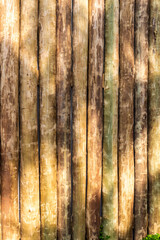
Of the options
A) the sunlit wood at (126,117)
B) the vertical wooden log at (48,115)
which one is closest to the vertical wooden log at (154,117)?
the sunlit wood at (126,117)

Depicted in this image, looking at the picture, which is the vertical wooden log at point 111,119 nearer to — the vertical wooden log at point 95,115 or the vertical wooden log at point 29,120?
the vertical wooden log at point 95,115

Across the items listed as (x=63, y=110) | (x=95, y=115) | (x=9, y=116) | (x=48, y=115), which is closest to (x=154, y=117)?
(x=95, y=115)

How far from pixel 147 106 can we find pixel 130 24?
1254 mm

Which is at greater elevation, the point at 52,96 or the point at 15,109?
the point at 52,96

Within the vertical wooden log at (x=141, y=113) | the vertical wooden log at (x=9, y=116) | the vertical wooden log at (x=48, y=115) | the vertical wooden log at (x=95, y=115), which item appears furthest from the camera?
the vertical wooden log at (x=141, y=113)

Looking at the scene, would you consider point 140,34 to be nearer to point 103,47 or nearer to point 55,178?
point 103,47

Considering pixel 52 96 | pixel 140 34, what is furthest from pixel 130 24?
pixel 52 96

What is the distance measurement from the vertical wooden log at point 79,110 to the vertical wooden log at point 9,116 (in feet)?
2.66

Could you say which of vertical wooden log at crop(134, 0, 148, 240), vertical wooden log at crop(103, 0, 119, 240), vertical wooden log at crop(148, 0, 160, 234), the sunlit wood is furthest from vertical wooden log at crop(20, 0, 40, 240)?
vertical wooden log at crop(148, 0, 160, 234)

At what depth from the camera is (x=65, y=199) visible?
3049 millimetres

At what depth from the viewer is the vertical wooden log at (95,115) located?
10.0ft

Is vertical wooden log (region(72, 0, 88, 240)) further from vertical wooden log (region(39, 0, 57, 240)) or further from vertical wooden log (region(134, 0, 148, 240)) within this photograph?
vertical wooden log (region(134, 0, 148, 240))

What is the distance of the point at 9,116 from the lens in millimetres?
2861

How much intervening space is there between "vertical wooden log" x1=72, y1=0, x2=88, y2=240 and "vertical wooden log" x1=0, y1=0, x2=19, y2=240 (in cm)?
81
